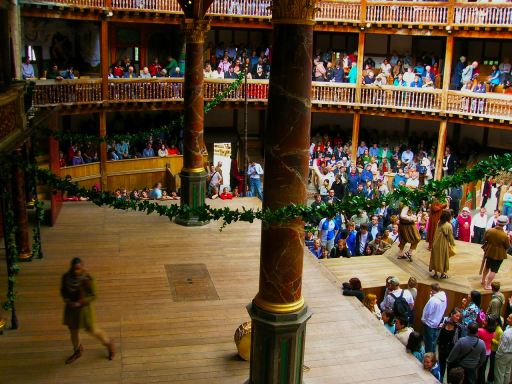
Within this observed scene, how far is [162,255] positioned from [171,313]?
267 centimetres

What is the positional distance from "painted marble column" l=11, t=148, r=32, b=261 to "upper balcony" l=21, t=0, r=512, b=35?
978cm

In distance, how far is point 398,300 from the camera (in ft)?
35.8

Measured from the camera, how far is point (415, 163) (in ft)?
73.0

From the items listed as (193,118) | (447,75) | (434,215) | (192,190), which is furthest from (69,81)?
(447,75)

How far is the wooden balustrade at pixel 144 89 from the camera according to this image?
20.8m

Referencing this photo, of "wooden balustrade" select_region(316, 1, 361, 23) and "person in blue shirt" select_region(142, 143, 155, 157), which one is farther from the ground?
"wooden balustrade" select_region(316, 1, 361, 23)

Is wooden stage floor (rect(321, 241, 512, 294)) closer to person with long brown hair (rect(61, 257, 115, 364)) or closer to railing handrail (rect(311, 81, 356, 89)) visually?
person with long brown hair (rect(61, 257, 115, 364))

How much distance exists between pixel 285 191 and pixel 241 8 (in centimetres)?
1650

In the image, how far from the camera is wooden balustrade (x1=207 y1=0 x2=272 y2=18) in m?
22.0

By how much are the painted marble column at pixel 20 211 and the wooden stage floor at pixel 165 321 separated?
0.99 ft

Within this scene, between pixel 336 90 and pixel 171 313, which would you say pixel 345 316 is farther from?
pixel 336 90

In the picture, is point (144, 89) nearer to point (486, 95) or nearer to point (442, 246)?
point (486, 95)

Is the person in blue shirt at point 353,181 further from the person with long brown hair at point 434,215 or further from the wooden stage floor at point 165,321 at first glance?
the wooden stage floor at point 165,321

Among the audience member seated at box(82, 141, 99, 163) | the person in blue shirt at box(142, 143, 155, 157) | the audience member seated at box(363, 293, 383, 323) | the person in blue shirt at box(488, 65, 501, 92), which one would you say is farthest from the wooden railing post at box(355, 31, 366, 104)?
the audience member seated at box(363, 293, 383, 323)
